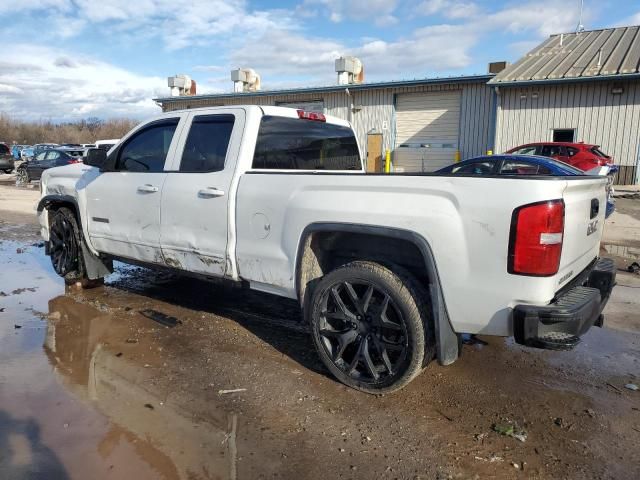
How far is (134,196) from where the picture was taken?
16.2ft

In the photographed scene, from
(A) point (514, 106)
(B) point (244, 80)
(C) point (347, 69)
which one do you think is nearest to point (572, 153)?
(A) point (514, 106)

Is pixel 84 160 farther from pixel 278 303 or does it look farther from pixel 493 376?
pixel 493 376

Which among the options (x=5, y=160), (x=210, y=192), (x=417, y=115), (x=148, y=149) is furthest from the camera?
(x=5, y=160)

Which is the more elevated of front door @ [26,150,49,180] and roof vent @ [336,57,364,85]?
roof vent @ [336,57,364,85]

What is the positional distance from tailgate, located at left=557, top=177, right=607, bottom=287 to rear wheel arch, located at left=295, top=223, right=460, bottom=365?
0.72 meters

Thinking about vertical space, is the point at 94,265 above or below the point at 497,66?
below

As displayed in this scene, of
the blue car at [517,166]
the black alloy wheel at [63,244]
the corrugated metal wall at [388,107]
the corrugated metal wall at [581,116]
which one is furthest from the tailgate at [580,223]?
the corrugated metal wall at [388,107]

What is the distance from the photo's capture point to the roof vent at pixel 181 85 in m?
33.9

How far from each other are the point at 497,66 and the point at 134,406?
2323cm

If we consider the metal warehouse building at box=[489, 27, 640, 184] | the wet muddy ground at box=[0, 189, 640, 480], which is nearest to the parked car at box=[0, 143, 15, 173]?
the metal warehouse building at box=[489, 27, 640, 184]

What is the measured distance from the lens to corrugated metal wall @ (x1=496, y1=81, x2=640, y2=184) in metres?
19.2

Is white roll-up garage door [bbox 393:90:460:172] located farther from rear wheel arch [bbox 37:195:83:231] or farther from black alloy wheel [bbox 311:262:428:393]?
black alloy wheel [bbox 311:262:428:393]

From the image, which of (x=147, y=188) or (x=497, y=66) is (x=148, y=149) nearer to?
(x=147, y=188)

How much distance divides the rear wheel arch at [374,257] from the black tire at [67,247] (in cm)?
329
